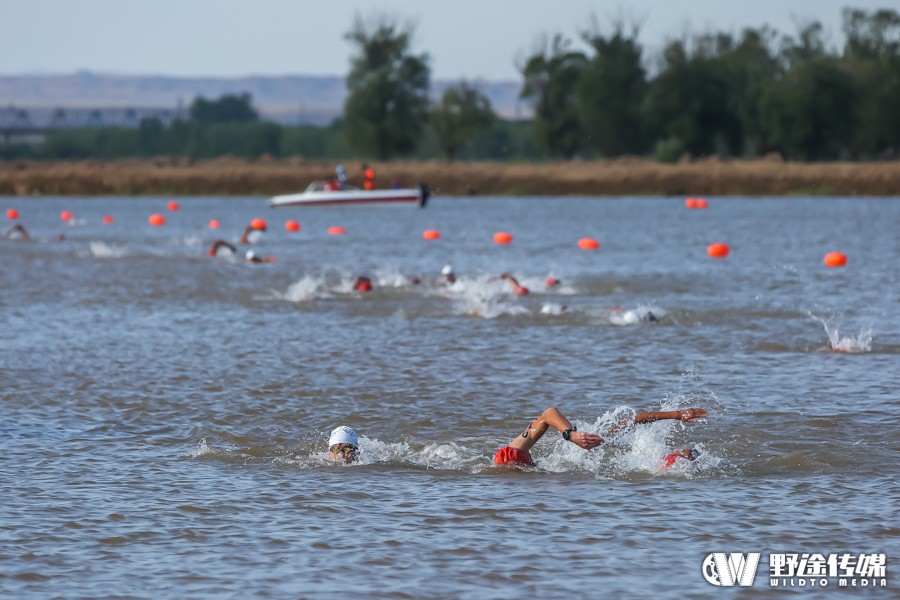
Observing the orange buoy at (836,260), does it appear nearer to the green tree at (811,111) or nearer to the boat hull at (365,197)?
the boat hull at (365,197)

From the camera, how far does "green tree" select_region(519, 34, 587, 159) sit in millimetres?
111562

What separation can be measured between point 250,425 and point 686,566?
21.9 ft

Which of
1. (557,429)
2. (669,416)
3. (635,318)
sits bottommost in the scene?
(635,318)

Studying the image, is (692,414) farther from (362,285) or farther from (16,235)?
(16,235)

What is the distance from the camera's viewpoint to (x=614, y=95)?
10825 centimetres

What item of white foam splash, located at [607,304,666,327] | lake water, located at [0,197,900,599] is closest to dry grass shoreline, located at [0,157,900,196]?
lake water, located at [0,197,900,599]

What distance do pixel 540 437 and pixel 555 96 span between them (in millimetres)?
99648

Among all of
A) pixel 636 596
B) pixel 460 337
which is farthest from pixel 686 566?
pixel 460 337

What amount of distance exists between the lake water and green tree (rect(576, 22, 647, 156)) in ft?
244

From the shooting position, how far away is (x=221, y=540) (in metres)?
11.1

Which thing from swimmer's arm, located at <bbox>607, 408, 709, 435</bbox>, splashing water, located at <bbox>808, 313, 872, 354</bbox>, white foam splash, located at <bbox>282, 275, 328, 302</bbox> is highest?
swimmer's arm, located at <bbox>607, 408, 709, 435</bbox>

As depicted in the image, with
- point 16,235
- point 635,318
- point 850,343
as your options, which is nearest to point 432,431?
point 850,343

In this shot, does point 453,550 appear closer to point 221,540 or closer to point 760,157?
point 221,540

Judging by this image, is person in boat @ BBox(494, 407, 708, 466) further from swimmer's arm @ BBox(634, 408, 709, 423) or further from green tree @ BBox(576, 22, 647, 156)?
green tree @ BBox(576, 22, 647, 156)
